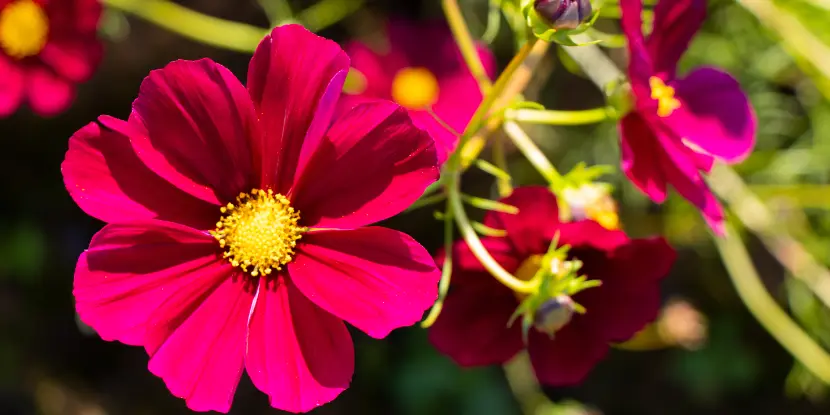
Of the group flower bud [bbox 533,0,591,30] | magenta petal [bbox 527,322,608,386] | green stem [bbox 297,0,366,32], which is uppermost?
flower bud [bbox 533,0,591,30]

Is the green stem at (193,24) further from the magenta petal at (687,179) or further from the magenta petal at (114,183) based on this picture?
the magenta petal at (687,179)

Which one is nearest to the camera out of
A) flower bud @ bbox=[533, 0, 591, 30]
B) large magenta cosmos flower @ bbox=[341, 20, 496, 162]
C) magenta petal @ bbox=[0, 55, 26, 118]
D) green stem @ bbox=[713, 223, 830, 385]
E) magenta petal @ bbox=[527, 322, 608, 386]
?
flower bud @ bbox=[533, 0, 591, 30]

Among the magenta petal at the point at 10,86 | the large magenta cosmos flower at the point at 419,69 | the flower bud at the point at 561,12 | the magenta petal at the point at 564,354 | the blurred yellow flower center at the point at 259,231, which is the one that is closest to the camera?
the flower bud at the point at 561,12

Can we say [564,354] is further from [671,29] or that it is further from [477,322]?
[671,29]

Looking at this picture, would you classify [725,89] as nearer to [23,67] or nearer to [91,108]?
[23,67]

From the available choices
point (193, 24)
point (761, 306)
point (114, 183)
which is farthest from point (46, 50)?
point (761, 306)

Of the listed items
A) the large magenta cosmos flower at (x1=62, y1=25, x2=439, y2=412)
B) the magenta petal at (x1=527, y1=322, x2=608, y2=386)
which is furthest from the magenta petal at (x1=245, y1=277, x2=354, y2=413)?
the magenta petal at (x1=527, y1=322, x2=608, y2=386)

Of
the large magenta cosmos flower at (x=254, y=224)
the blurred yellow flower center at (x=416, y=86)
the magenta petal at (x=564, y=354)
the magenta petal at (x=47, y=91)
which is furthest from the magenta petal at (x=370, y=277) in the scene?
the blurred yellow flower center at (x=416, y=86)

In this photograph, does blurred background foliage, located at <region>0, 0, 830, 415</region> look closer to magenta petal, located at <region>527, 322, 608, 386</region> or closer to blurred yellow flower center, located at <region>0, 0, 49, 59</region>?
blurred yellow flower center, located at <region>0, 0, 49, 59</region>
